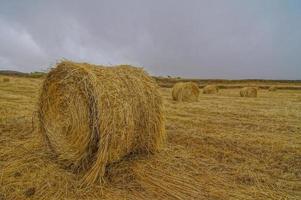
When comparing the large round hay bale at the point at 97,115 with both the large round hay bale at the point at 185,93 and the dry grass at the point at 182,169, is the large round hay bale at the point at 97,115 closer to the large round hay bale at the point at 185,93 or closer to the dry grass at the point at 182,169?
the dry grass at the point at 182,169

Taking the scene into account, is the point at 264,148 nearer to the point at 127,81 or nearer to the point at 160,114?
the point at 160,114

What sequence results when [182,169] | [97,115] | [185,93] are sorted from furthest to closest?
[185,93]
[182,169]
[97,115]

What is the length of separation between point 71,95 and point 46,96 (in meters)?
0.79

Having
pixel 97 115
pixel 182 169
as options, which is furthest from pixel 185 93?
pixel 97 115

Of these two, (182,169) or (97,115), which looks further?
(182,169)

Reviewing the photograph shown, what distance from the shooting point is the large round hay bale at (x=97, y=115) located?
18.4 feet

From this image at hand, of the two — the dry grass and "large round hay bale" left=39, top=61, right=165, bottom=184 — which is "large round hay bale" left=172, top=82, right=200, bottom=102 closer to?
the dry grass

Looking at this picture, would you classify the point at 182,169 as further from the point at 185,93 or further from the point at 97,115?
the point at 185,93

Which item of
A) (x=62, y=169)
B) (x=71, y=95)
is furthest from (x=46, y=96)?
(x=62, y=169)

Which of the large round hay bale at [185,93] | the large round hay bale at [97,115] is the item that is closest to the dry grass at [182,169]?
the large round hay bale at [97,115]

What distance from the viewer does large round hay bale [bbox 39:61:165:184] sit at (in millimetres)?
5621

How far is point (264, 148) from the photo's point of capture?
725 cm

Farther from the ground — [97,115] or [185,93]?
[97,115]

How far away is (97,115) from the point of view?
5562 millimetres
